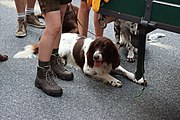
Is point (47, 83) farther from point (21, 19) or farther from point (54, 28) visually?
point (21, 19)

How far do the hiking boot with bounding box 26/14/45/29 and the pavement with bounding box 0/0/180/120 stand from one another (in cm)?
67

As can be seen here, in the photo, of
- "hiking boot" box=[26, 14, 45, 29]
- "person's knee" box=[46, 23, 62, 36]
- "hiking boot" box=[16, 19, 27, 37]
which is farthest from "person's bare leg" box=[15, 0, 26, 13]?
"person's knee" box=[46, 23, 62, 36]

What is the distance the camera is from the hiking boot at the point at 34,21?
3727 millimetres

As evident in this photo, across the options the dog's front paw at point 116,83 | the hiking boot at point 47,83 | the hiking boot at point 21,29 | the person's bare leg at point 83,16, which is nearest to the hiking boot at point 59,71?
the hiking boot at point 47,83

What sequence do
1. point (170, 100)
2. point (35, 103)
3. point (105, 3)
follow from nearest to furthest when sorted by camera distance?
point (105, 3)
point (35, 103)
point (170, 100)

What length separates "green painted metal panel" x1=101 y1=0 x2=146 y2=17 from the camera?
61.9 inches

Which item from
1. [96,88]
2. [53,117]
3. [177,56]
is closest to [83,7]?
[96,88]

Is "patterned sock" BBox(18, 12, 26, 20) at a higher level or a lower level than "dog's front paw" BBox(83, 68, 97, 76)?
higher

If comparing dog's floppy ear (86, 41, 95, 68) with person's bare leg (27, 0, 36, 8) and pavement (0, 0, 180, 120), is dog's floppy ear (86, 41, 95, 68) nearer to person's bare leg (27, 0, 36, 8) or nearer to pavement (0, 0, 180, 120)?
pavement (0, 0, 180, 120)

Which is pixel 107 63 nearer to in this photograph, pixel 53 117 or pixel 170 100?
pixel 170 100

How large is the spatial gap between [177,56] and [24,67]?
63.1 inches

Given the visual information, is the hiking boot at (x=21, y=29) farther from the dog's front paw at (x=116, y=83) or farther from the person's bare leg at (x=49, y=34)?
the dog's front paw at (x=116, y=83)

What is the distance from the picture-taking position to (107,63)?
258cm

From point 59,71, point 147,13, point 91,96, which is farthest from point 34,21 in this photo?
point 147,13
